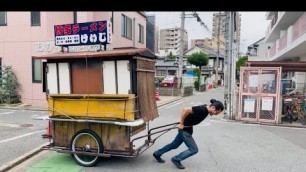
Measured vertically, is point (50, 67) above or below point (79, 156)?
above

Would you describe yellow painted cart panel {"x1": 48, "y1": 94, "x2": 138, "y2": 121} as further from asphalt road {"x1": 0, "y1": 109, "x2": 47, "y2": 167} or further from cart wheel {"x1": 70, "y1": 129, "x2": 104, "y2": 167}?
asphalt road {"x1": 0, "y1": 109, "x2": 47, "y2": 167}

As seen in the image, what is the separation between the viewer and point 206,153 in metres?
7.21

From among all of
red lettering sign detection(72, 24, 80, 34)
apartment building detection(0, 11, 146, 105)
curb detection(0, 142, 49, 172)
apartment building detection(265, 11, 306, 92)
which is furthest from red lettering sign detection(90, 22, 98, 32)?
apartment building detection(0, 11, 146, 105)

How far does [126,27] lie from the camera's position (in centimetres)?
2217

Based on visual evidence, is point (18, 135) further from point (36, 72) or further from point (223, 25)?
point (223, 25)

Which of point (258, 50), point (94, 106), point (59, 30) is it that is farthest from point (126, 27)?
point (258, 50)

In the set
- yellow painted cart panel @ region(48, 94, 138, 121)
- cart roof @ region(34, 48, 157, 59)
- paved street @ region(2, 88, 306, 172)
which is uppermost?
cart roof @ region(34, 48, 157, 59)

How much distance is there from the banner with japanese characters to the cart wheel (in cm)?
238

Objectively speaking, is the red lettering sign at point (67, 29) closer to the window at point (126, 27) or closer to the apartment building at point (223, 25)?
the apartment building at point (223, 25)

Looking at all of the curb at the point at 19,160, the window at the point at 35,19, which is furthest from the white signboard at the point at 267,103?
the window at the point at 35,19

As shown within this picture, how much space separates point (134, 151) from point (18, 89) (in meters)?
14.7

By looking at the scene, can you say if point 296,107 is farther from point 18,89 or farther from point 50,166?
point 18,89

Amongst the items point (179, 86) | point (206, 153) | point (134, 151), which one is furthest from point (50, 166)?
point (179, 86)

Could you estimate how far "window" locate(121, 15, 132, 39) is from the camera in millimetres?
21325
